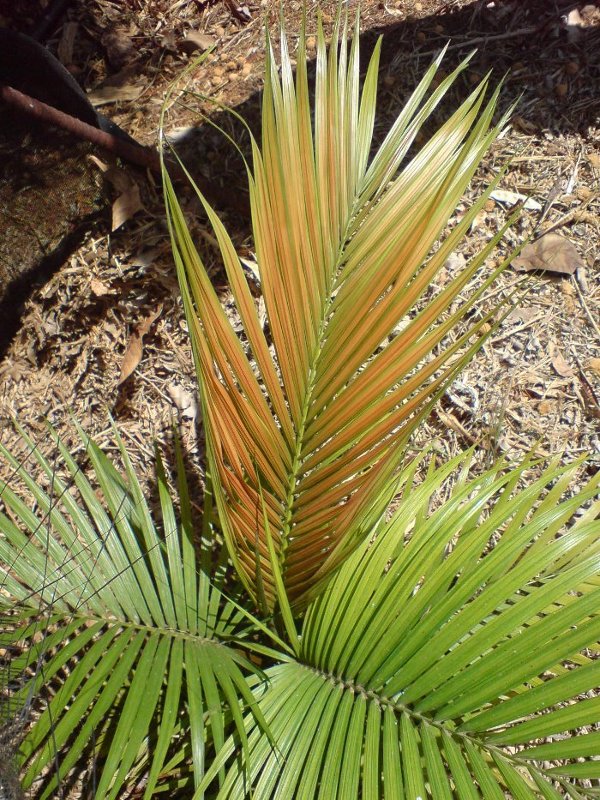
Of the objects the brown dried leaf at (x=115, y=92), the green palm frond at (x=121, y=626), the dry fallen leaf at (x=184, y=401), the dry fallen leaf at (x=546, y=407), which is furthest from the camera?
the brown dried leaf at (x=115, y=92)

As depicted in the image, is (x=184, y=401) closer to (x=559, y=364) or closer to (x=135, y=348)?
(x=135, y=348)

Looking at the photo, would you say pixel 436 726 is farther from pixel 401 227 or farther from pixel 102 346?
pixel 102 346

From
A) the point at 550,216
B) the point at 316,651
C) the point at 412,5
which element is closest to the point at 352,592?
the point at 316,651

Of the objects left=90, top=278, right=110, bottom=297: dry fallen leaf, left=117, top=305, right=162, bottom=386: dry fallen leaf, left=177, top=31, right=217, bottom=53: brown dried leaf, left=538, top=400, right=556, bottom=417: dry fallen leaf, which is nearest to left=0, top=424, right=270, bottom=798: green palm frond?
left=117, top=305, right=162, bottom=386: dry fallen leaf

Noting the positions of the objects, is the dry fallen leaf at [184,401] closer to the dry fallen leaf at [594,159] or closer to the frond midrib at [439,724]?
the frond midrib at [439,724]

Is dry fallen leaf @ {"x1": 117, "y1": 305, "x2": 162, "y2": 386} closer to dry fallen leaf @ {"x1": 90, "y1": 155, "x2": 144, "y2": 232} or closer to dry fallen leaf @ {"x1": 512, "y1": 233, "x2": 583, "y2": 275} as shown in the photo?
dry fallen leaf @ {"x1": 90, "y1": 155, "x2": 144, "y2": 232}

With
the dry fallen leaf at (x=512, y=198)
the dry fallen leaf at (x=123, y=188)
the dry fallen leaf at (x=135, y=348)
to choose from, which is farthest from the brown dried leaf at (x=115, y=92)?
the dry fallen leaf at (x=512, y=198)
